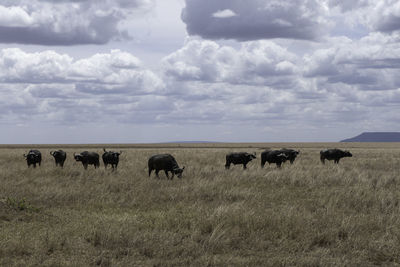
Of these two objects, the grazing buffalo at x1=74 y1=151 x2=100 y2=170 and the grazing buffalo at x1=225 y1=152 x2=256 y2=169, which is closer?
the grazing buffalo at x1=74 y1=151 x2=100 y2=170

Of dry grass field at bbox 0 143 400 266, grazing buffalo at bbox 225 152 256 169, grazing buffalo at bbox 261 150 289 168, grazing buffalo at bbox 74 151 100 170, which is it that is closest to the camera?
dry grass field at bbox 0 143 400 266

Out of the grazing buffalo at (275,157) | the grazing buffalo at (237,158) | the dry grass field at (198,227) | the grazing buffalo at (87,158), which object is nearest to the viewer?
the dry grass field at (198,227)

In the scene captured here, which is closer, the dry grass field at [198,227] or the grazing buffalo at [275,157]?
the dry grass field at [198,227]

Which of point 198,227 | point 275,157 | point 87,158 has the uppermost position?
point 87,158

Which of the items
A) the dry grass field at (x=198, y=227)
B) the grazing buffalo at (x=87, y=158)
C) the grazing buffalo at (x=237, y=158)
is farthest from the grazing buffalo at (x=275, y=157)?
the dry grass field at (x=198, y=227)

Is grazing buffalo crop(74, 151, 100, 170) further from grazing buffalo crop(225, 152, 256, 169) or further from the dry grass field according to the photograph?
the dry grass field

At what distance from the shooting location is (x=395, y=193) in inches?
619

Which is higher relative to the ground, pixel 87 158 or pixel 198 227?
pixel 87 158

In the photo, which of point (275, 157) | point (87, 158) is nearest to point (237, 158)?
point (275, 157)

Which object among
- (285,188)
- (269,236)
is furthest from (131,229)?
(285,188)

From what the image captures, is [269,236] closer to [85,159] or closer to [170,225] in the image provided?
[170,225]

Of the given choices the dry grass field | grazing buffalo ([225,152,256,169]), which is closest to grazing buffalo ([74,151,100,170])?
grazing buffalo ([225,152,256,169])

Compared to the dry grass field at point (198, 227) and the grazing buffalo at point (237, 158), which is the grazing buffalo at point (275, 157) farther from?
the dry grass field at point (198, 227)

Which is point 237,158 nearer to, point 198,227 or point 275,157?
point 275,157
